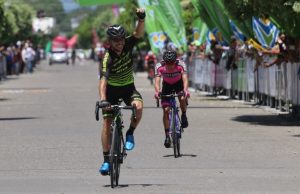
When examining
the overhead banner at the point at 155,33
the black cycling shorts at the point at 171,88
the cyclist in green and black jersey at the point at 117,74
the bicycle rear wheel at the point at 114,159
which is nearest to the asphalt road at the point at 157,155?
the bicycle rear wheel at the point at 114,159

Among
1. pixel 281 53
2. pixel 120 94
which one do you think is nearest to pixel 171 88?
pixel 120 94

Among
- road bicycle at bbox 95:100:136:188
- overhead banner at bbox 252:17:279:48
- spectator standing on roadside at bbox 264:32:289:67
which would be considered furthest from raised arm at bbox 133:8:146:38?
overhead banner at bbox 252:17:279:48

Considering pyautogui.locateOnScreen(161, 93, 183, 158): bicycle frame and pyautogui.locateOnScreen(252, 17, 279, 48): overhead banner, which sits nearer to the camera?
pyautogui.locateOnScreen(161, 93, 183, 158): bicycle frame

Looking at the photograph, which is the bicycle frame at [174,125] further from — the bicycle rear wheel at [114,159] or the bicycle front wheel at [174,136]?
the bicycle rear wheel at [114,159]

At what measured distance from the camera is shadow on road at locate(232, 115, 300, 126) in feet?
67.0

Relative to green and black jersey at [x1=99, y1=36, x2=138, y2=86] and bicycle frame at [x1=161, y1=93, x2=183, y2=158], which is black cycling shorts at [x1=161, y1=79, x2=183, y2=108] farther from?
green and black jersey at [x1=99, y1=36, x2=138, y2=86]

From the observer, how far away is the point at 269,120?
21.3 meters

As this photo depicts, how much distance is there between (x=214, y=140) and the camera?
16859 mm

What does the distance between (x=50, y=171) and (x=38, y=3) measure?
6901 inches

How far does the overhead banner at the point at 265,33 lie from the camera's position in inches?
999

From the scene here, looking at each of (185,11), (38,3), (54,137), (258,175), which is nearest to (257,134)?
(54,137)

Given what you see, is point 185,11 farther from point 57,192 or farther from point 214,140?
point 57,192

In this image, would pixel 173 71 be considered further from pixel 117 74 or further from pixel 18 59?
pixel 18 59

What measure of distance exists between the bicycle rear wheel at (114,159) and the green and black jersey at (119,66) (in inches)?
28.5
